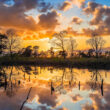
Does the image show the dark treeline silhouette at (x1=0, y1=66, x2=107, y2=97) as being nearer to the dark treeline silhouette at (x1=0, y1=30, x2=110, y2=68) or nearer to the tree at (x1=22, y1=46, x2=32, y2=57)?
the dark treeline silhouette at (x1=0, y1=30, x2=110, y2=68)

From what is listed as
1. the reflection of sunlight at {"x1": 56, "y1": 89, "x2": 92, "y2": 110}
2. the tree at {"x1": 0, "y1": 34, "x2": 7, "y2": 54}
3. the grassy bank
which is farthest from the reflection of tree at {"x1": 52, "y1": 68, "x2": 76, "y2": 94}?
the tree at {"x1": 0, "y1": 34, "x2": 7, "y2": 54}

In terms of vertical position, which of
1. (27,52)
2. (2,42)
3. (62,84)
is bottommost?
(62,84)

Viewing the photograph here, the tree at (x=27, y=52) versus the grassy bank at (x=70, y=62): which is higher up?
the tree at (x=27, y=52)

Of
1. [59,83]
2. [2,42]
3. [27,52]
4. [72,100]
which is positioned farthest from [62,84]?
[27,52]

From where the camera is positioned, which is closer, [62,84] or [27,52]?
[62,84]

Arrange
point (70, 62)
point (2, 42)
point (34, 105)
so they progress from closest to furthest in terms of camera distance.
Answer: point (34, 105) < point (70, 62) < point (2, 42)

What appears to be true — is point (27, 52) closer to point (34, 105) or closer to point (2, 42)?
point (2, 42)

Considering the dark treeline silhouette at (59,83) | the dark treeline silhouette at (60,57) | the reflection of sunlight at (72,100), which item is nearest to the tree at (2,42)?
the dark treeline silhouette at (60,57)

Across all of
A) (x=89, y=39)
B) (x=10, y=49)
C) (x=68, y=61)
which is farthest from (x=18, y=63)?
(x=89, y=39)

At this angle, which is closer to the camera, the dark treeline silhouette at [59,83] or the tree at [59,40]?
the dark treeline silhouette at [59,83]

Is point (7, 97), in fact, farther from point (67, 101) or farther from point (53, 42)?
point (53, 42)

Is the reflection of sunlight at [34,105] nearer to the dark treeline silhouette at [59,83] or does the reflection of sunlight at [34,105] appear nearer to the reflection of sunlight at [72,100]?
the reflection of sunlight at [72,100]

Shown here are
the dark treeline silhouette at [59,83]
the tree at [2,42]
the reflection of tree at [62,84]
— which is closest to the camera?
the dark treeline silhouette at [59,83]

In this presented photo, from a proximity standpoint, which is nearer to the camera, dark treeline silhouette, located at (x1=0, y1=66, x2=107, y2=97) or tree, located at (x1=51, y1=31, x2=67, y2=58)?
dark treeline silhouette, located at (x1=0, y1=66, x2=107, y2=97)
